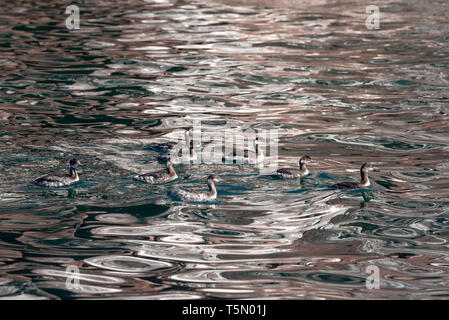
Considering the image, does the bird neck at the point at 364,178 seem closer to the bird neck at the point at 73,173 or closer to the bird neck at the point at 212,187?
the bird neck at the point at 212,187

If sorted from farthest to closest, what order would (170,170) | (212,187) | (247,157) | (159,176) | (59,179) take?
(247,157) < (170,170) < (159,176) < (59,179) < (212,187)

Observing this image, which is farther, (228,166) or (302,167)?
(228,166)

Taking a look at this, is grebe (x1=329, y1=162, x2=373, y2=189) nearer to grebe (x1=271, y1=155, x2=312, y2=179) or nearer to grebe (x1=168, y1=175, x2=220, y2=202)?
grebe (x1=271, y1=155, x2=312, y2=179)

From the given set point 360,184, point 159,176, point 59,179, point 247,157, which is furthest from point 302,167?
point 59,179

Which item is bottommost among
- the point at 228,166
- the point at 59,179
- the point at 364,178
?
the point at 228,166

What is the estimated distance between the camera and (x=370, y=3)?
3384cm

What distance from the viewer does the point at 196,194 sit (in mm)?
13195

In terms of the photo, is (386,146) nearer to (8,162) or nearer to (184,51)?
(8,162)

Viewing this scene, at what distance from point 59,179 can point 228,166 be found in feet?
11.7

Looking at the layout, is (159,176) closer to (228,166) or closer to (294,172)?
(228,166)

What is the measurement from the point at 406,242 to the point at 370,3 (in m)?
23.9

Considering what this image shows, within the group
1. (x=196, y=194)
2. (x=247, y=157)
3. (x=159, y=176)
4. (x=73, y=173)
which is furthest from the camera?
(x=247, y=157)

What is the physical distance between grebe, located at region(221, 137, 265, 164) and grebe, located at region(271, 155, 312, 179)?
37.4 inches

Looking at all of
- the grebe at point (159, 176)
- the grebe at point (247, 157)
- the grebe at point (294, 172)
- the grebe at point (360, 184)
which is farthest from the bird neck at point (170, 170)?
the grebe at point (360, 184)
